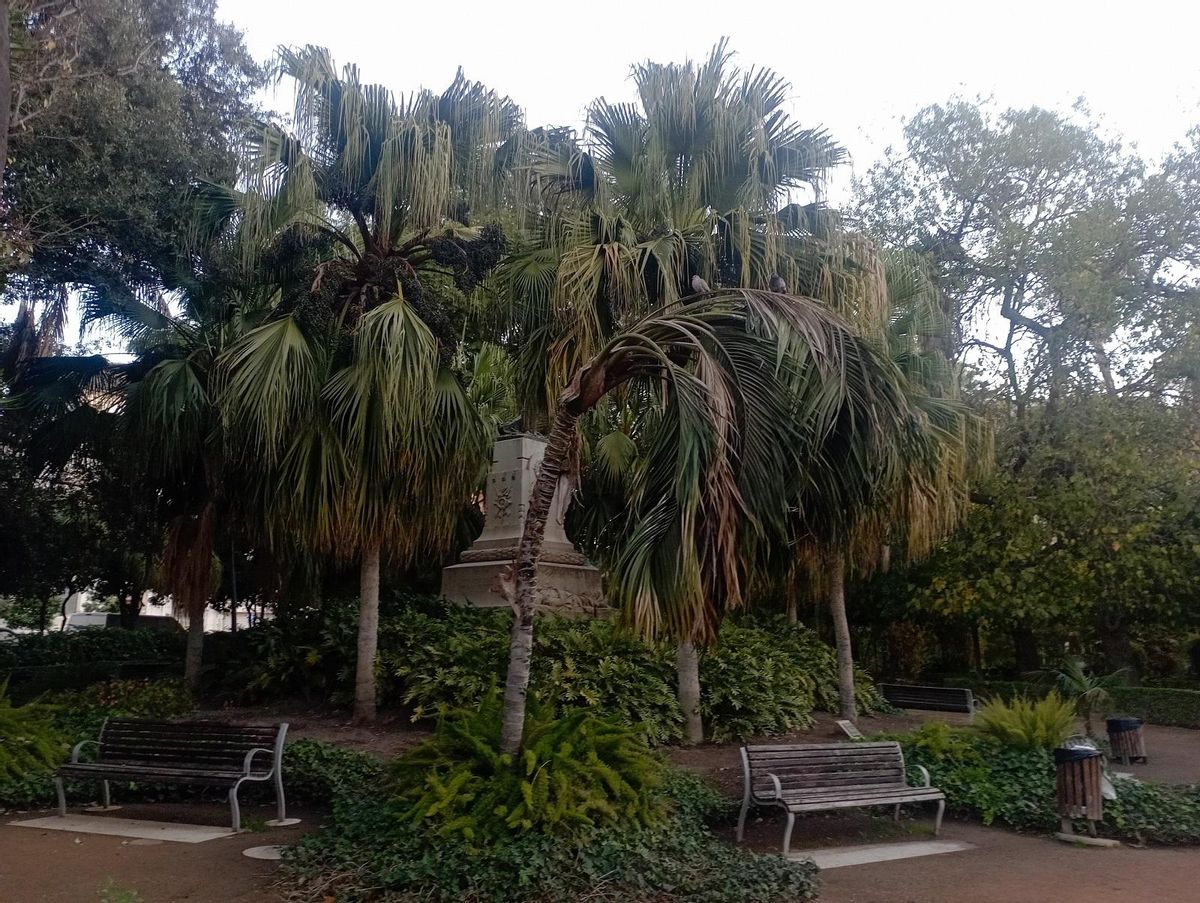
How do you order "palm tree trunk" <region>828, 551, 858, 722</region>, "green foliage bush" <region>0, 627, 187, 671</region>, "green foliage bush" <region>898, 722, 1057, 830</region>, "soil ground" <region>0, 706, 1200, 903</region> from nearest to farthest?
"soil ground" <region>0, 706, 1200, 903</region>
"green foliage bush" <region>898, 722, 1057, 830</region>
"palm tree trunk" <region>828, 551, 858, 722</region>
"green foliage bush" <region>0, 627, 187, 671</region>

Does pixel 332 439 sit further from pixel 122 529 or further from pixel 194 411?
pixel 122 529

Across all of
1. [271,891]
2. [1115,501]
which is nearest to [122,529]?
[271,891]

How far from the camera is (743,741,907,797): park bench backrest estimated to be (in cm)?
699

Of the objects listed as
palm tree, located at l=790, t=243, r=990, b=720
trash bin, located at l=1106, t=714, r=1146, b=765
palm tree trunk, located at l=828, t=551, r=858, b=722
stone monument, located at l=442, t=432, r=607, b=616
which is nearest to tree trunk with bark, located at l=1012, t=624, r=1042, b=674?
palm tree, located at l=790, t=243, r=990, b=720

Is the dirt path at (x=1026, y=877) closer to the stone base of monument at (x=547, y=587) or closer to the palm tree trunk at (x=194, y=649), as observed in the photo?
the stone base of monument at (x=547, y=587)

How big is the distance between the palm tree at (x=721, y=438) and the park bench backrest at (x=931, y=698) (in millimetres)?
8434

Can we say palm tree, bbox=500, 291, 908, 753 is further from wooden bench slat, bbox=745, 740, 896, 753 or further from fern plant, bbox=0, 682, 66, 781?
fern plant, bbox=0, 682, 66, 781

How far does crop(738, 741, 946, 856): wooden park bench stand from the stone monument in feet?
16.8

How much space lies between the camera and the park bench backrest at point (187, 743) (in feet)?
24.4

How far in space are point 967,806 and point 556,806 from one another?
396cm

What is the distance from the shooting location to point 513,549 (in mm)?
12062

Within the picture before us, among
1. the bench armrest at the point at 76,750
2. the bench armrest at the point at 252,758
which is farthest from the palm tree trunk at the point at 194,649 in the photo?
the bench armrest at the point at 252,758

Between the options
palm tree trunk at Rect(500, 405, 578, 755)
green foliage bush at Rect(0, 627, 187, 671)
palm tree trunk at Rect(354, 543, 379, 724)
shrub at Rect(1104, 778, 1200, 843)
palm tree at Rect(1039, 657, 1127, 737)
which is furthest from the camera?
green foliage bush at Rect(0, 627, 187, 671)

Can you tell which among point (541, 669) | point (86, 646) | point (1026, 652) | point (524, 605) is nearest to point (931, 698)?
point (541, 669)
